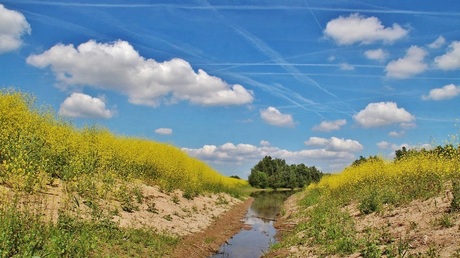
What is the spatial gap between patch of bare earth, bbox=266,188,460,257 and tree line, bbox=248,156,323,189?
347 feet

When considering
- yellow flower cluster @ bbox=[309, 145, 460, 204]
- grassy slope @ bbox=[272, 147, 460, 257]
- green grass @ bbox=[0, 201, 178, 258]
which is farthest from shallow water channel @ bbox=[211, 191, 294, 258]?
yellow flower cluster @ bbox=[309, 145, 460, 204]

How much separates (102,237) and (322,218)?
12.0m

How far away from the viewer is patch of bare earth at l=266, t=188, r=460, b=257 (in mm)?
10578

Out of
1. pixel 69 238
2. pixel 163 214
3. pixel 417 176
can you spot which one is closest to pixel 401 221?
pixel 417 176

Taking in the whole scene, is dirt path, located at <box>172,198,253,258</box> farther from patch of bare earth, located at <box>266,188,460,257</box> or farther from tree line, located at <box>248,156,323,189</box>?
tree line, located at <box>248,156,323,189</box>

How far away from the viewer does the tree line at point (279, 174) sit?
123 m

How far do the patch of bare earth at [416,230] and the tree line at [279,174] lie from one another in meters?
106

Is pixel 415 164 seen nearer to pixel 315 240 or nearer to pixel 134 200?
pixel 315 240

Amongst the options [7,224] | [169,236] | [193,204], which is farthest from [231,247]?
[7,224]

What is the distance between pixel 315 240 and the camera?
16344 millimetres

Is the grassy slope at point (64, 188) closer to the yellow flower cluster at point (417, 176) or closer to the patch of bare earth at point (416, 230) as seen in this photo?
the patch of bare earth at point (416, 230)

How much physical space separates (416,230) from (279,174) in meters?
118

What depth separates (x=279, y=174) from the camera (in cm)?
12962

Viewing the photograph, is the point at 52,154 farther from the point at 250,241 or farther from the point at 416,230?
the point at 416,230
